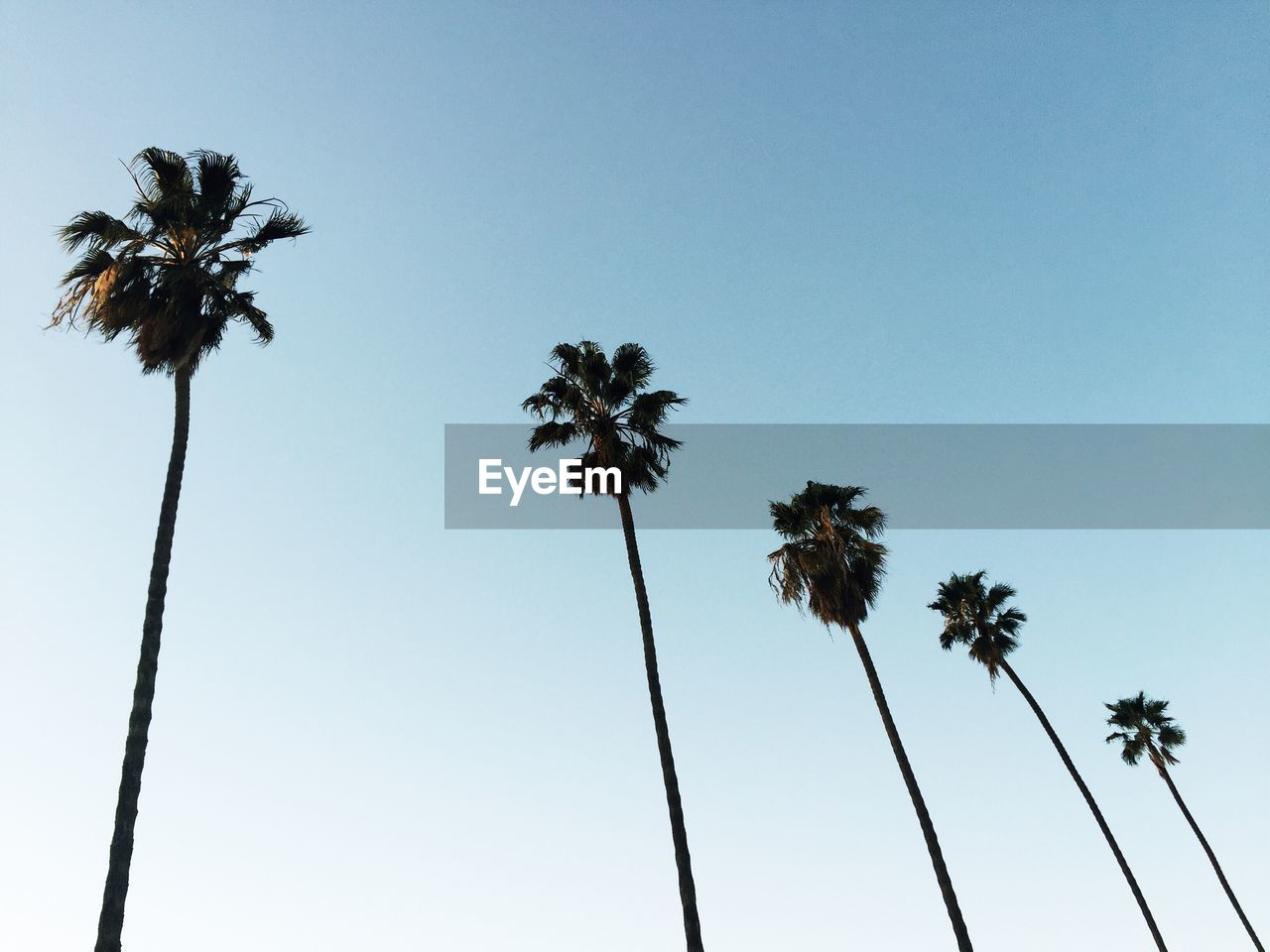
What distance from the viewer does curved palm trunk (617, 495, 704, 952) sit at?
65.9 feet

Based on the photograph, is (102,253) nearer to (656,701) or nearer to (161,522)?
(161,522)

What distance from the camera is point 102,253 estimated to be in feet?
63.9

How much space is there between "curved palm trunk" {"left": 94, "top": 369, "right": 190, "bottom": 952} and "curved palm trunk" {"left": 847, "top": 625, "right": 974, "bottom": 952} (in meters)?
22.5

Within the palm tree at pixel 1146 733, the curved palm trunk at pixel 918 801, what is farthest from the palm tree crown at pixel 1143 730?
the curved palm trunk at pixel 918 801

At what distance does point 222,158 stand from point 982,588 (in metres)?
36.7

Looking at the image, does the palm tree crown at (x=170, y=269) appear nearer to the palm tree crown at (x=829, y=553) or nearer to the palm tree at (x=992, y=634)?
the palm tree crown at (x=829, y=553)

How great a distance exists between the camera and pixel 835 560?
104 feet

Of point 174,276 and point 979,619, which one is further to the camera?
point 979,619

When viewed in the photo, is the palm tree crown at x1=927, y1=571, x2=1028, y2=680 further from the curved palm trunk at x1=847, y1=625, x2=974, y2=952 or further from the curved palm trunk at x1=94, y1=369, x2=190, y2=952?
the curved palm trunk at x1=94, y1=369, x2=190, y2=952

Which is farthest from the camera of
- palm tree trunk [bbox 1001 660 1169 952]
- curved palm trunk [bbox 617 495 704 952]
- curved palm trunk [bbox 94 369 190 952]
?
palm tree trunk [bbox 1001 660 1169 952]

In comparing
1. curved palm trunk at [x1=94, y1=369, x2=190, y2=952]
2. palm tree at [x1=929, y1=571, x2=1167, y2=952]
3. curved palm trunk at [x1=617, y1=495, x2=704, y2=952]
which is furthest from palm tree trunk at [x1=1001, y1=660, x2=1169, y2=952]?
curved palm trunk at [x1=94, y1=369, x2=190, y2=952]

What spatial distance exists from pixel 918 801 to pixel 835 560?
28.7 ft

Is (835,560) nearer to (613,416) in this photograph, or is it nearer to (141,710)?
(613,416)

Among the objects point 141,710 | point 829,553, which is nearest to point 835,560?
point 829,553
